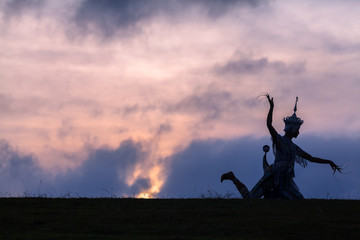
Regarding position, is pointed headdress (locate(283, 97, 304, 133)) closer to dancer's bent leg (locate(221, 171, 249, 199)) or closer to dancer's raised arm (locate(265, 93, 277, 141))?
dancer's raised arm (locate(265, 93, 277, 141))

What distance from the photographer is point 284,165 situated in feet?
83.8
